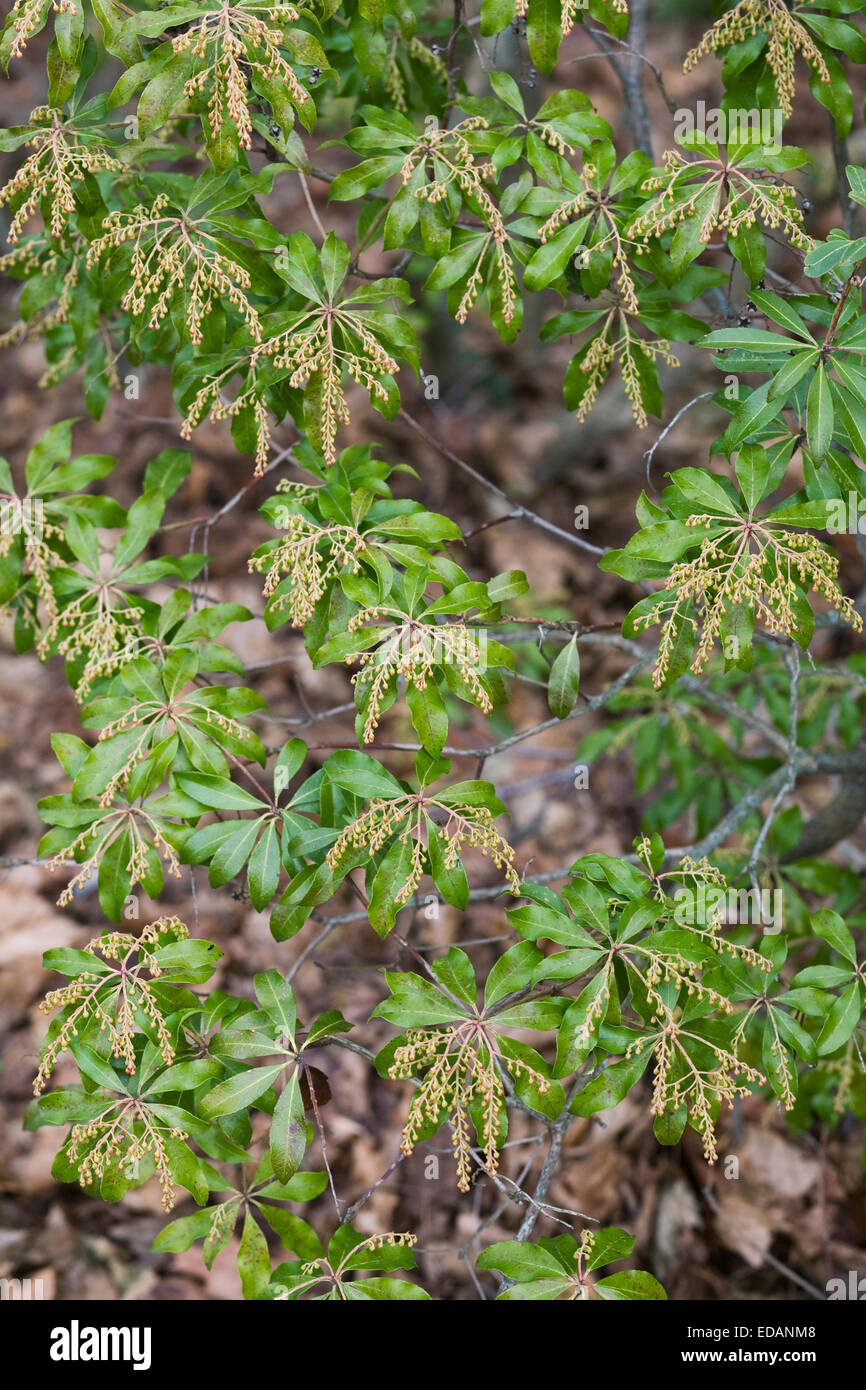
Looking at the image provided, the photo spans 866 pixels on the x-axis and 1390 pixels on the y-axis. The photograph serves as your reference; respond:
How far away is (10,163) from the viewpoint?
495 cm

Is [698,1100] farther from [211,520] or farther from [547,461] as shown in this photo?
[547,461]

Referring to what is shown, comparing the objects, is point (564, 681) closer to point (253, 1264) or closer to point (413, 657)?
point (413, 657)

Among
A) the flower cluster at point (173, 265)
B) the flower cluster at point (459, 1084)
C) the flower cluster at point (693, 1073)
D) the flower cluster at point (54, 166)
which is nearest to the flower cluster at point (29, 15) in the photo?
the flower cluster at point (54, 166)

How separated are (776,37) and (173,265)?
3.67ft

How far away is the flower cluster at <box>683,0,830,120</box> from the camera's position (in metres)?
1.85

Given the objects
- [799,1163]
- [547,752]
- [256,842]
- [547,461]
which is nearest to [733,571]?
[256,842]

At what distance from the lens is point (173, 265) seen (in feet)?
5.49

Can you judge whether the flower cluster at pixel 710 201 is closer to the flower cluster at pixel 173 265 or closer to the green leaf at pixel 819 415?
the green leaf at pixel 819 415

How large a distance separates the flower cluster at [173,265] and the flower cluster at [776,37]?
921 millimetres

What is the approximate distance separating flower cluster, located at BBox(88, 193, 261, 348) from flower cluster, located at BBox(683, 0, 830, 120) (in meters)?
0.92

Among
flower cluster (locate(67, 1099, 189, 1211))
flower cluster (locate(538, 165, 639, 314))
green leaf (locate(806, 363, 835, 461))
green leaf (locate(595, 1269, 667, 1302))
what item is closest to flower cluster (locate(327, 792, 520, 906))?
flower cluster (locate(67, 1099, 189, 1211))
